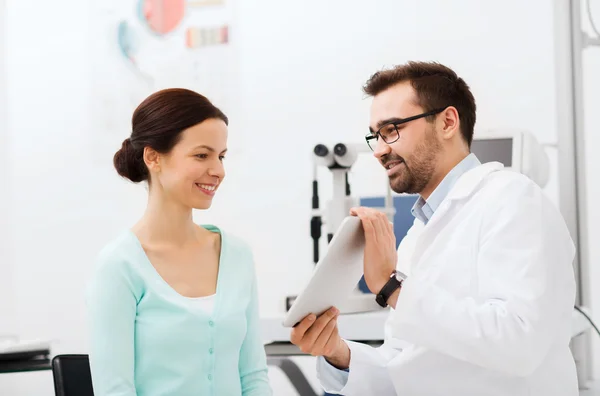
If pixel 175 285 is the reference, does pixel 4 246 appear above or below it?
below

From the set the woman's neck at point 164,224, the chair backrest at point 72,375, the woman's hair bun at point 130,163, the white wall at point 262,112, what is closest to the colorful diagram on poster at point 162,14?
the white wall at point 262,112

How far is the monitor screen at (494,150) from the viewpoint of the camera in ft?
7.41

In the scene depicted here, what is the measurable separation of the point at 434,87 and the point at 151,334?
0.75 m

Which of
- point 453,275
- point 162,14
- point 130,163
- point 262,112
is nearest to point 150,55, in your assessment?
point 162,14

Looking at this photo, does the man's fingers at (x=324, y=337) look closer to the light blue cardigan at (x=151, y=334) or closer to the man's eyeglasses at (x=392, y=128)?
the light blue cardigan at (x=151, y=334)

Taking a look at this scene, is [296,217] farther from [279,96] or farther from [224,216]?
[279,96]

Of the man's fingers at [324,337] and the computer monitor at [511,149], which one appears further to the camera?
the computer monitor at [511,149]

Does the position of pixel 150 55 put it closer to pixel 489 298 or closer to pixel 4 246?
pixel 4 246

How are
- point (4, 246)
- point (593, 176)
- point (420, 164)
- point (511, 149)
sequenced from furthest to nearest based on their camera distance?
point (4, 246) < point (593, 176) < point (511, 149) < point (420, 164)

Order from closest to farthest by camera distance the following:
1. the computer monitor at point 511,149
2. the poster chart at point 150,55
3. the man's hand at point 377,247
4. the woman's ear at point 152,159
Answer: the man's hand at point 377,247 → the woman's ear at point 152,159 → the computer monitor at point 511,149 → the poster chart at point 150,55

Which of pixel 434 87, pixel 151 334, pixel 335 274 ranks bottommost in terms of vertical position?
pixel 151 334

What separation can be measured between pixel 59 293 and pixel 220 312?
2824 millimetres

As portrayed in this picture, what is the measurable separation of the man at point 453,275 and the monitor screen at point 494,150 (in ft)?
2.47

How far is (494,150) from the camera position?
2.28m
